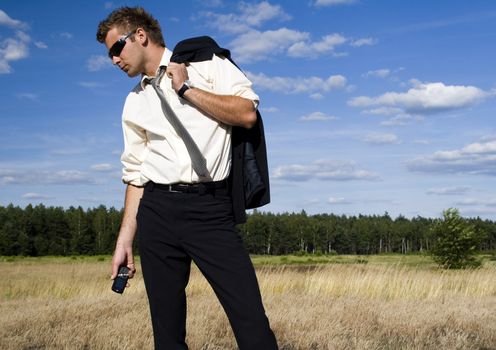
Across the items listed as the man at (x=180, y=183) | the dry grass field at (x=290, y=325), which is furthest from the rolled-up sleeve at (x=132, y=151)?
the dry grass field at (x=290, y=325)

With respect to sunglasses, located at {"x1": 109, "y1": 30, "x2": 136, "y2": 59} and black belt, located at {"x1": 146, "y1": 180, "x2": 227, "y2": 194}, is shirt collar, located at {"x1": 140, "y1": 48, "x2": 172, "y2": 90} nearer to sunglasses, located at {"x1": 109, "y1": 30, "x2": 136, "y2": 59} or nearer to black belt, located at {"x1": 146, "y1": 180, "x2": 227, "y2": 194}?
sunglasses, located at {"x1": 109, "y1": 30, "x2": 136, "y2": 59}

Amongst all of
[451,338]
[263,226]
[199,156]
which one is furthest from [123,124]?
[263,226]

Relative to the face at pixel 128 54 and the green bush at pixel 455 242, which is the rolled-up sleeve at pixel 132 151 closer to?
the face at pixel 128 54

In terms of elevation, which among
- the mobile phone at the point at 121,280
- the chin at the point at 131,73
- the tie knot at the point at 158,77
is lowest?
the mobile phone at the point at 121,280

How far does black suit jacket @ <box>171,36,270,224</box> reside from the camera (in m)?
2.49

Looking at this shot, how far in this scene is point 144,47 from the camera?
8.71 ft

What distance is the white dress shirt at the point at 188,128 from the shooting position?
2439 mm

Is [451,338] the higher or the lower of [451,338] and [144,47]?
the lower

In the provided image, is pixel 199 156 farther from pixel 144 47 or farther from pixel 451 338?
pixel 451 338

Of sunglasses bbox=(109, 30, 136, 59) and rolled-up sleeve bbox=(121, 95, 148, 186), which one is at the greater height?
sunglasses bbox=(109, 30, 136, 59)

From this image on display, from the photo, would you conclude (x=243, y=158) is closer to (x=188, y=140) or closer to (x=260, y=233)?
(x=188, y=140)

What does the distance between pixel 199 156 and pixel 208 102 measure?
0.80ft

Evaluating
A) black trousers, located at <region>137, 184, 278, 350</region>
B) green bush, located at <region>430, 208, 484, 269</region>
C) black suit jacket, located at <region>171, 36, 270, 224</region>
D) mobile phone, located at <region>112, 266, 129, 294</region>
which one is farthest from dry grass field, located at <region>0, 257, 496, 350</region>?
green bush, located at <region>430, 208, 484, 269</region>

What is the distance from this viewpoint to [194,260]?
2.39m
